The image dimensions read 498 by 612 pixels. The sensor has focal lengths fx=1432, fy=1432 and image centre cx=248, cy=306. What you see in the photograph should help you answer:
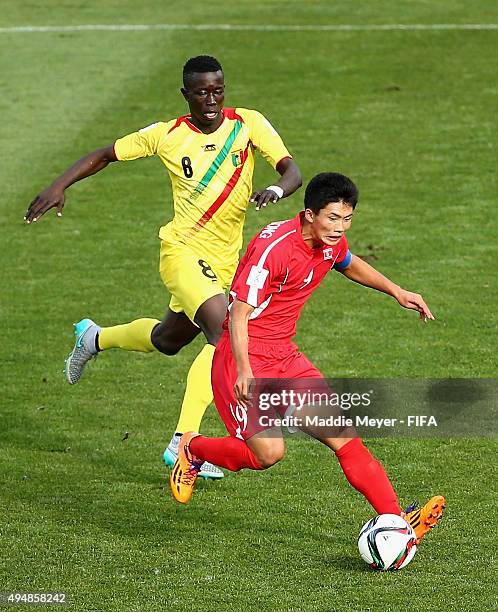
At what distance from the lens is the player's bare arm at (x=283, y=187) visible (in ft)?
26.4

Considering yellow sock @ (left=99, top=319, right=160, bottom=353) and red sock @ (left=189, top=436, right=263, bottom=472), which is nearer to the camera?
red sock @ (left=189, top=436, right=263, bottom=472)

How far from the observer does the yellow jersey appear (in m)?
9.20

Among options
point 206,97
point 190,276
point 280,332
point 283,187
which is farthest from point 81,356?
point 280,332

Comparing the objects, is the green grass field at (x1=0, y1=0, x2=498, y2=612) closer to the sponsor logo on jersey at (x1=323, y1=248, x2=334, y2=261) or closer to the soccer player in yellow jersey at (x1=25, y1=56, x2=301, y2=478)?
the soccer player in yellow jersey at (x1=25, y1=56, x2=301, y2=478)

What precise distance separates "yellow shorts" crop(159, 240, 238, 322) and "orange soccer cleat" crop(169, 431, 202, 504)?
0.97 m

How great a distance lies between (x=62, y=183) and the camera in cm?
898

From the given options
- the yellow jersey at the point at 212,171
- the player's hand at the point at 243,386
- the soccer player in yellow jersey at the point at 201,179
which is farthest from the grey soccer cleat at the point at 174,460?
the player's hand at the point at 243,386

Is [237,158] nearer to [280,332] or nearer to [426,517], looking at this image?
[280,332]

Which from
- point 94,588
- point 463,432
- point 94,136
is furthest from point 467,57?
point 94,588

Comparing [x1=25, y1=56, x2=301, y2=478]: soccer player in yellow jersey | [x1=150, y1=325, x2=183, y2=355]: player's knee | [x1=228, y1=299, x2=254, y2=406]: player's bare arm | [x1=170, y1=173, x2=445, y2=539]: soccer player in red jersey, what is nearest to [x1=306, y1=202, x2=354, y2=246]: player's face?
[x1=170, y1=173, x2=445, y2=539]: soccer player in red jersey

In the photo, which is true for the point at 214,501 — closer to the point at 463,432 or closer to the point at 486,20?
the point at 463,432

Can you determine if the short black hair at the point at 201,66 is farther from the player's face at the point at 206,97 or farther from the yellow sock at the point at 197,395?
the yellow sock at the point at 197,395

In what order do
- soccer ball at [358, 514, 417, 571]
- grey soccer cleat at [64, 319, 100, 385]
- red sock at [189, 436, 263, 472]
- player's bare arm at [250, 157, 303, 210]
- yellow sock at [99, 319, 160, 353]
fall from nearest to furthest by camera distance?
1. soccer ball at [358, 514, 417, 571]
2. red sock at [189, 436, 263, 472]
3. player's bare arm at [250, 157, 303, 210]
4. yellow sock at [99, 319, 160, 353]
5. grey soccer cleat at [64, 319, 100, 385]

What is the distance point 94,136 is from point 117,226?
2603mm
